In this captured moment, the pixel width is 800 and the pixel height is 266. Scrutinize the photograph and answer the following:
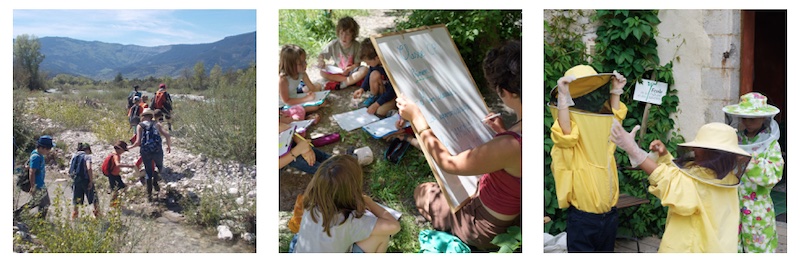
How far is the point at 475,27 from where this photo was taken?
536 cm

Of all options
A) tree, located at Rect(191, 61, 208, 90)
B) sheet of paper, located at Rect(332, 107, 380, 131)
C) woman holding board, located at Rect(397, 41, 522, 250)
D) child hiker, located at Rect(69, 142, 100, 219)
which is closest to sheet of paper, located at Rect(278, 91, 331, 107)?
sheet of paper, located at Rect(332, 107, 380, 131)

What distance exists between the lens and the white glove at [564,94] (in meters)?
3.41

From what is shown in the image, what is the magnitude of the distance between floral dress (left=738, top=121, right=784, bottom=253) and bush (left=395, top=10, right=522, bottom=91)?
2.22 metres

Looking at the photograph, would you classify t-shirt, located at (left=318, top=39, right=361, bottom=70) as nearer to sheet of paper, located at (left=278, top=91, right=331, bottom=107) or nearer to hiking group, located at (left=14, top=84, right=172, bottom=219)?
sheet of paper, located at (left=278, top=91, right=331, bottom=107)

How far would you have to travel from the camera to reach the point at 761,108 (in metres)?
3.54

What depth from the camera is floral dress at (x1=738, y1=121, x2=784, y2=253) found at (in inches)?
134

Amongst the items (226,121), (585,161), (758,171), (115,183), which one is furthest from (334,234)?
(758,171)

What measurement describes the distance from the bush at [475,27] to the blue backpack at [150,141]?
2.32 meters

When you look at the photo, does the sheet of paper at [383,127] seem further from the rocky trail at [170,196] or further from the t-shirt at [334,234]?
the rocky trail at [170,196]

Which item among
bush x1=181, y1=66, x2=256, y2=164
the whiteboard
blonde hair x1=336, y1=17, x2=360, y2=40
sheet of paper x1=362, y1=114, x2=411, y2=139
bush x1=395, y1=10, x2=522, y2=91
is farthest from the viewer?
blonde hair x1=336, y1=17, x2=360, y2=40

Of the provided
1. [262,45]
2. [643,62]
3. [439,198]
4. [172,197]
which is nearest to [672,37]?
[643,62]

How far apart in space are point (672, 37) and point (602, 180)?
946 millimetres
